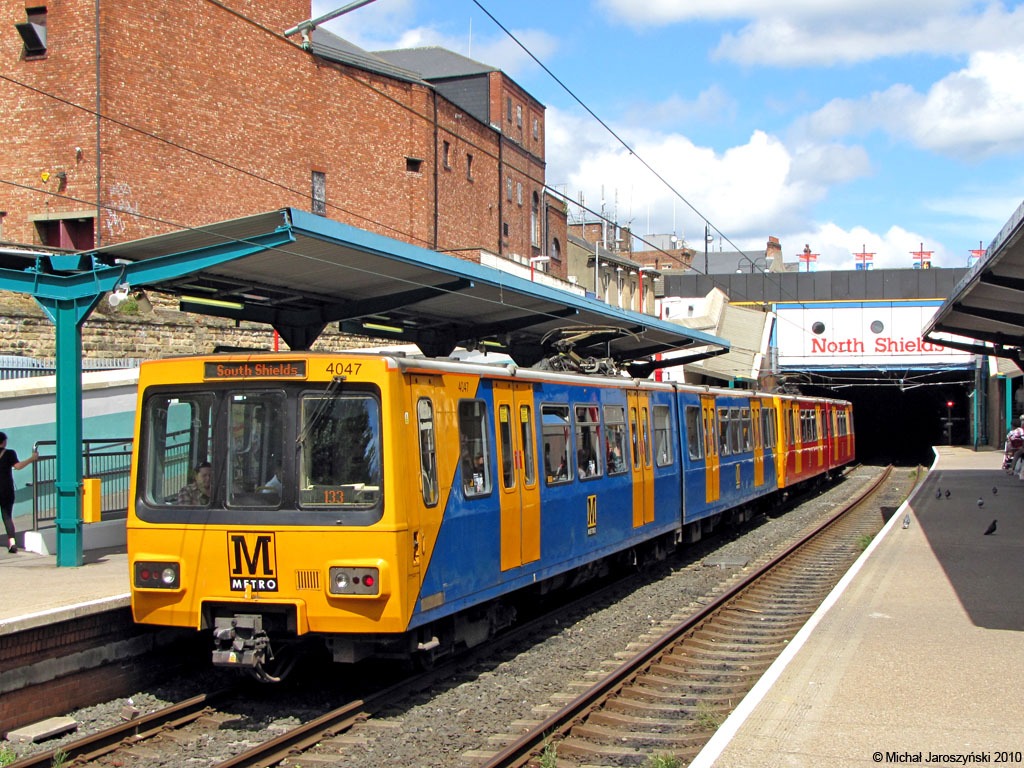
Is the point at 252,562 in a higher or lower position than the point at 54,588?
higher

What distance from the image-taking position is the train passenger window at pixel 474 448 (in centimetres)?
874

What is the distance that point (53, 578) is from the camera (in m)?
9.92

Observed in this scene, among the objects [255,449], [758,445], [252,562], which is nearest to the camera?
[252,562]

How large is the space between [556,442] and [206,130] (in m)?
24.3

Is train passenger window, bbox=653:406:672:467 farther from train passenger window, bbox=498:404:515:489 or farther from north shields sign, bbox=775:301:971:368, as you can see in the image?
north shields sign, bbox=775:301:971:368

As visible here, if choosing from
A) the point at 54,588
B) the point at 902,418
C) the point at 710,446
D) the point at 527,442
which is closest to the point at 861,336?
the point at 902,418

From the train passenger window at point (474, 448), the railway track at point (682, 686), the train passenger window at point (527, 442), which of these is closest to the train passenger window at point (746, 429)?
the railway track at point (682, 686)

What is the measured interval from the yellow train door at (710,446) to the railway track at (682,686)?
244 centimetres

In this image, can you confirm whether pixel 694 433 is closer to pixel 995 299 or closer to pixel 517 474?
pixel 995 299

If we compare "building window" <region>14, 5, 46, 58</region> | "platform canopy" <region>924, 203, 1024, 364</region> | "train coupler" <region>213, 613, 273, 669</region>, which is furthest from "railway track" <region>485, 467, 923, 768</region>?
"building window" <region>14, 5, 46, 58</region>

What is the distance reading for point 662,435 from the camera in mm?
14484

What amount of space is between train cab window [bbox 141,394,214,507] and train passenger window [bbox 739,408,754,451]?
42.4ft

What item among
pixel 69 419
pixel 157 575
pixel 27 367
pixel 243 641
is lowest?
pixel 243 641

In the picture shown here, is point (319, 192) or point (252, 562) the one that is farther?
point (319, 192)
